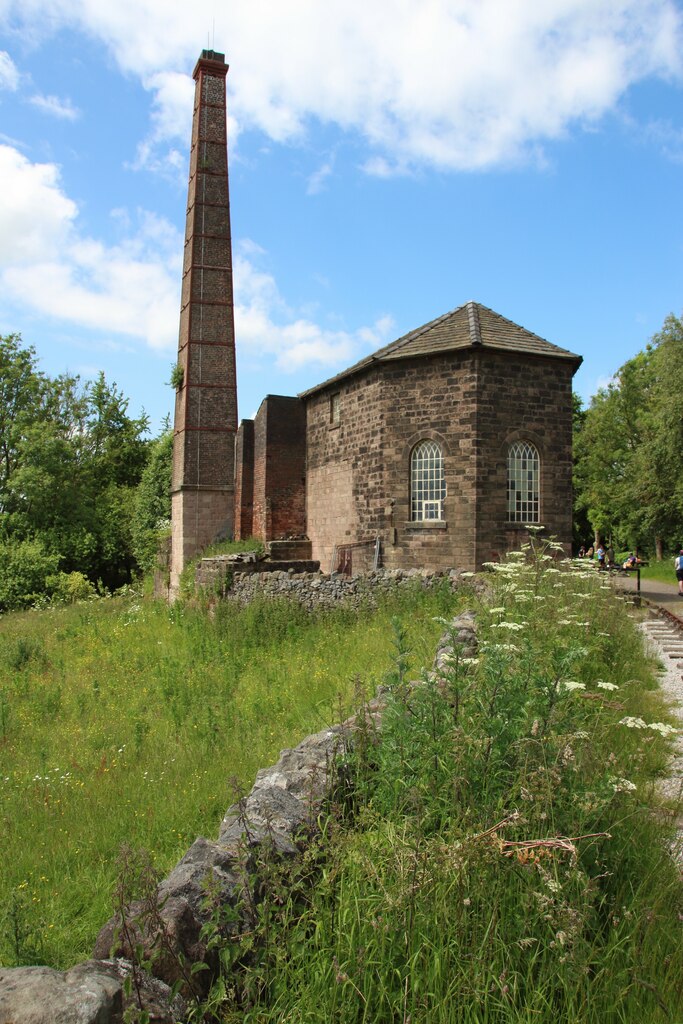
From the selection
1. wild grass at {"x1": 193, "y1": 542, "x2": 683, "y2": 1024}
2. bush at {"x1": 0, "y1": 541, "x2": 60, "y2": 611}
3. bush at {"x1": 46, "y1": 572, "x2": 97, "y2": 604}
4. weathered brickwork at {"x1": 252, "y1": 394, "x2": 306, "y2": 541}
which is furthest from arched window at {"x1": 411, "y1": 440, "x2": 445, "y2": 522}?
bush at {"x1": 0, "y1": 541, "x2": 60, "y2": 611}

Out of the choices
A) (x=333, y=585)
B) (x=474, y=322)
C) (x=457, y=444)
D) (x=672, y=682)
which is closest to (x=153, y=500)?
(x=457, y=444)

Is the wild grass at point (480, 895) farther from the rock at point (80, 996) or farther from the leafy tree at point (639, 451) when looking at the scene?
the leafy tree at point (639, 451)

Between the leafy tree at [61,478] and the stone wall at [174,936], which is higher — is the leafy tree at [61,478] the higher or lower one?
the higher one

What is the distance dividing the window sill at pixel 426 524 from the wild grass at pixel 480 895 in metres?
12.1

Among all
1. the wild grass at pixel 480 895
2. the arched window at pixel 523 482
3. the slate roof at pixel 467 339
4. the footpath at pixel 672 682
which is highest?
the slate roof at pixel 467 339

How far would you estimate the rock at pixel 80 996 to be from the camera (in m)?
2.17

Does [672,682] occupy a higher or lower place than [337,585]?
lower

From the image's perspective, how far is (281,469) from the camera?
20781 mm

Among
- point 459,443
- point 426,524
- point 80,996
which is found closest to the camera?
point 80,996

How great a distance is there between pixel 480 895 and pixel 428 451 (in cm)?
1410

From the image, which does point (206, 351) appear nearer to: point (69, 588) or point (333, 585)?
point (333, 585)

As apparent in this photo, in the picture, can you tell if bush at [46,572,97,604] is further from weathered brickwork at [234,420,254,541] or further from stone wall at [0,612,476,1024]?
stone wall at [0,612,476,1024]

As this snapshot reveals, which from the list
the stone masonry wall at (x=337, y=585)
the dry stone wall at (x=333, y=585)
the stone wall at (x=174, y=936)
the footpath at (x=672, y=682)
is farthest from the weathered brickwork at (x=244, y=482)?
the stone wall at (x=174, y=936)

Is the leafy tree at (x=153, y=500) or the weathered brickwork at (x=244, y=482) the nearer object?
the weathered brickwork at (x=244, y=482)
